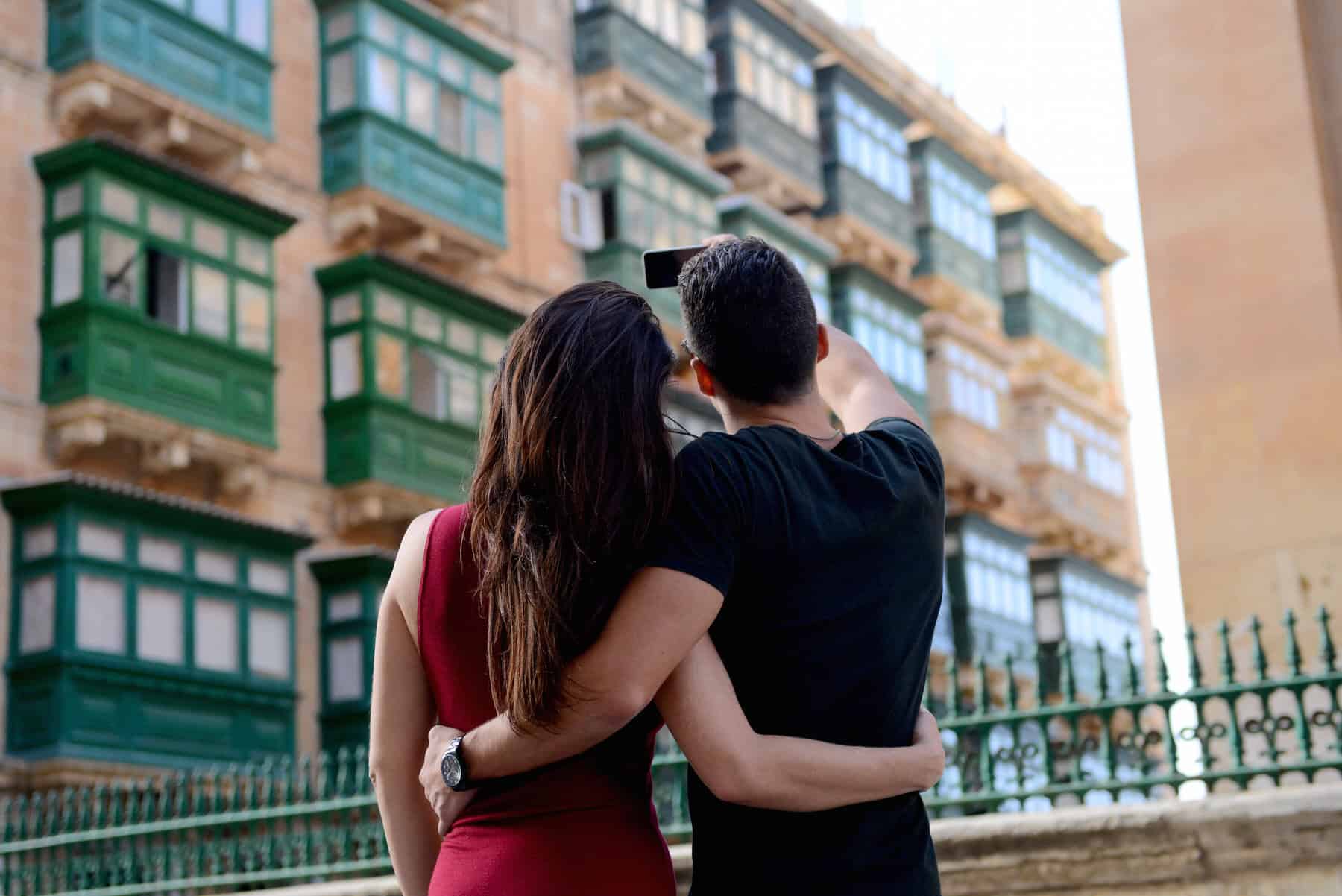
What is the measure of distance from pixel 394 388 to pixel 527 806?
17.9 meters

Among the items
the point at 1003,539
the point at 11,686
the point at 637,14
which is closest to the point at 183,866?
the point at 11,686

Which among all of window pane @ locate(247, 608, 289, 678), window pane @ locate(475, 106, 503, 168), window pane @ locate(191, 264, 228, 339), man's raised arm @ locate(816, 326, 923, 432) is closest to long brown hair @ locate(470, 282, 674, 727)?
man's raised arm @ locate(816, 326, 923, 432)

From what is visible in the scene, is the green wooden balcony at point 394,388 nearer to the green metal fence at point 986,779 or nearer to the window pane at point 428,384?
the window pane at point 428,384

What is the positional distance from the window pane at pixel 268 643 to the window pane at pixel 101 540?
179 cm

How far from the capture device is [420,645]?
266 centimetres

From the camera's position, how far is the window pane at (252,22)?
19.4 m

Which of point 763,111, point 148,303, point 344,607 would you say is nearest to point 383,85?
point 148,303

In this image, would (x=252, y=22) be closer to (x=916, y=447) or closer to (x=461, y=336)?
(x=461, y=336)

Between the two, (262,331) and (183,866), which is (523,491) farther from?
(262,331)

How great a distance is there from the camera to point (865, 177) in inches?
1164

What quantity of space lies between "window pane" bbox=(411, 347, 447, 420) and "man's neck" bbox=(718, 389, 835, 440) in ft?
58.8

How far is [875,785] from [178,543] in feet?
52.7

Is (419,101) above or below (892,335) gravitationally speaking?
above

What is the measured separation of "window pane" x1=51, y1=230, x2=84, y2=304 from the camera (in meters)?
17.1
